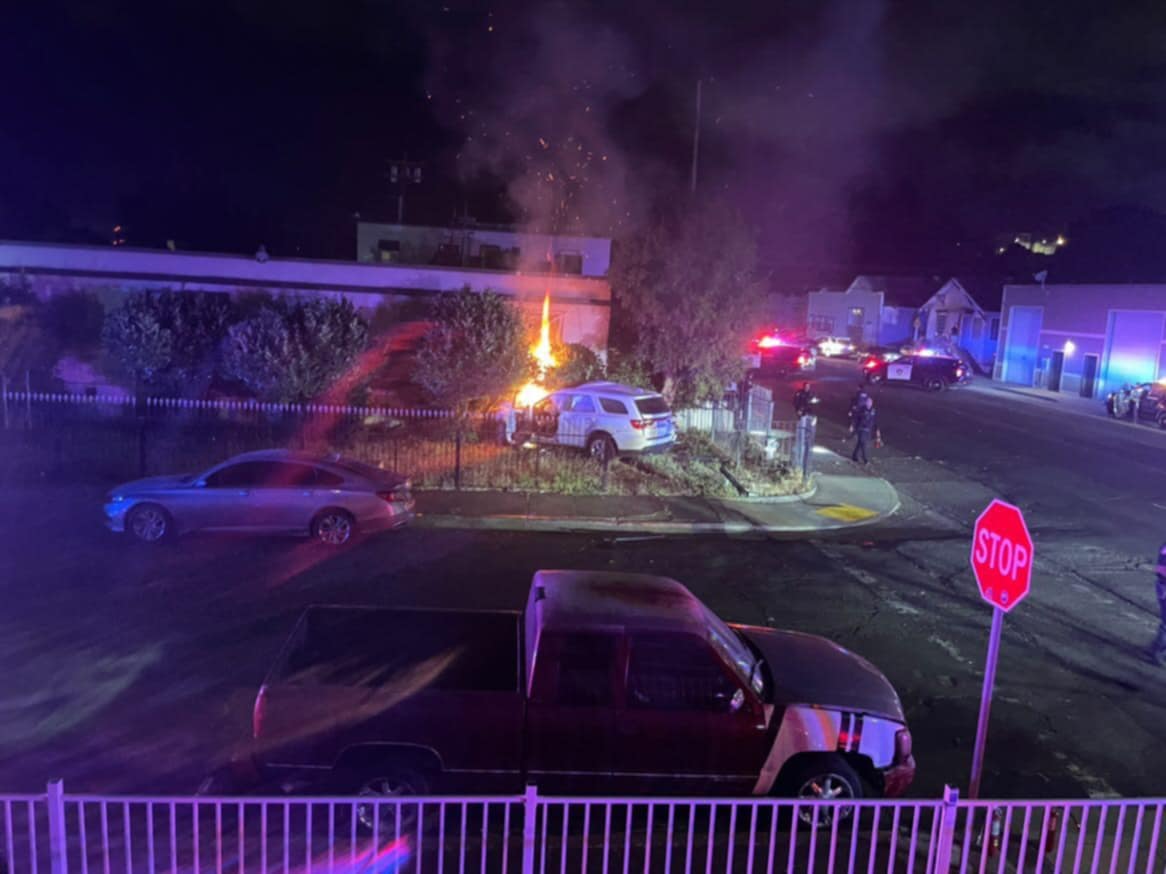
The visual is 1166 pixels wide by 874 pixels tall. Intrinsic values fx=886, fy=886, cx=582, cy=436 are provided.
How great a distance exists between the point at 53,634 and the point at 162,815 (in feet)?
12.8

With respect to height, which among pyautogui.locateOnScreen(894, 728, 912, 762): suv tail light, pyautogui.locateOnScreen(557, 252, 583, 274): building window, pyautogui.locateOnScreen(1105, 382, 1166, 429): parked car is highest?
pyautogui.locateOnScreen(557, 252, 583, 274): building window

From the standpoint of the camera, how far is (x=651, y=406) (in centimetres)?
1627

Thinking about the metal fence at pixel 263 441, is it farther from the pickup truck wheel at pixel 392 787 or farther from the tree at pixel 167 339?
the pickup truck wheel at pixel 392 787

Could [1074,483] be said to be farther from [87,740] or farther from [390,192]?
[390,192]

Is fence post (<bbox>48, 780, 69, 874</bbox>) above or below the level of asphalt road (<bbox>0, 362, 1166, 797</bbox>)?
above

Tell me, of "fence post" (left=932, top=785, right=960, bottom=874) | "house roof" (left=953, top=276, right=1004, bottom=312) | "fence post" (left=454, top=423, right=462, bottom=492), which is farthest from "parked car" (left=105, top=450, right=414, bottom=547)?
"house roof" (left=953, top=276, right=1004, bottom=312)

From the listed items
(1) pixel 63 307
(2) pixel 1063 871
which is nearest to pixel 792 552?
(2) pixel 1063 871

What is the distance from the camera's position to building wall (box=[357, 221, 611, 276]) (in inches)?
1176

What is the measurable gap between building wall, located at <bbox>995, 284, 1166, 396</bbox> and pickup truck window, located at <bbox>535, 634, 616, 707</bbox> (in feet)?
105

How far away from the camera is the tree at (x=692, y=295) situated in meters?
21.0

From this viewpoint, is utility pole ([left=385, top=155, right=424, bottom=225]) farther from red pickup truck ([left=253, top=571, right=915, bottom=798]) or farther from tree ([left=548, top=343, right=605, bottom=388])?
red pickup truck ([left=253, top=571, right=915, bottom=798])

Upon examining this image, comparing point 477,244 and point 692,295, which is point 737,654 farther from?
point 477,244

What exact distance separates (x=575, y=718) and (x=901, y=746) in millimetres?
2035

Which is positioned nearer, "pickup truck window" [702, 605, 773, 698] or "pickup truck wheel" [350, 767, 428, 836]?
"pickup truck wheel" [350, 767, 428, 836]
